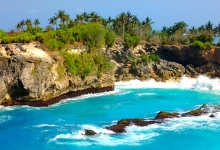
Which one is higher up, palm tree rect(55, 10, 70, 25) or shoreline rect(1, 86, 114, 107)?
palm tree rect(55, 10, 70, 25)

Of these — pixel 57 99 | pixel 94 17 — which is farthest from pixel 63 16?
pixel 57 99

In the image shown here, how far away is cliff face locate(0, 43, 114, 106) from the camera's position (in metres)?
38.8

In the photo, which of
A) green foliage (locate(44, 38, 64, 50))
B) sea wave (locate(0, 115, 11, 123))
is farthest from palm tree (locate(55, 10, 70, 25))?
sea wave (locate(0, 115, 11, 123))

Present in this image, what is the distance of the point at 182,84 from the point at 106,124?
1074 inches

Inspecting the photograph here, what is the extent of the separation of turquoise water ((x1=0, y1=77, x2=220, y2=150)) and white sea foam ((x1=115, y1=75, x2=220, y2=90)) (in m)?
7.81

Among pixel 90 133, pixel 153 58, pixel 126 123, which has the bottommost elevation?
pixel 90 133

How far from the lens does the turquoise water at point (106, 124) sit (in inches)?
1048

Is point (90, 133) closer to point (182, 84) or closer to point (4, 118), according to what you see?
point (4, 118)

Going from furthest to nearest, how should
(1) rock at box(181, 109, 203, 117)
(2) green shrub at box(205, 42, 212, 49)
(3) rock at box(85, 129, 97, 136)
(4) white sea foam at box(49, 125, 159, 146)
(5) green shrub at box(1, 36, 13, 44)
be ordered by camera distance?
(2) green shrub at box(205, 42, 212, 49), (5) green shrub at box(1, 36, 13, 44), (1) rock at box(181, 109, 203, 117), (3) rock at box(85, 129, 97, 136), (4) white sea foam at box(49, 125, 159, 146)

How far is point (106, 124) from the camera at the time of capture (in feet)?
104

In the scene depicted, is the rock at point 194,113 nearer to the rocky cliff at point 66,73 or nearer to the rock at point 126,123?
the rock at point 126,123

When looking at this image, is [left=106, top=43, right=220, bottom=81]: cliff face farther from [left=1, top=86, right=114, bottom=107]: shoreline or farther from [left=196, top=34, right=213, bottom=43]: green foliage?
[left=1, top=86, right=114, bottom=107]: shoreline

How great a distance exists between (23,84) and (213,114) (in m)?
22.0


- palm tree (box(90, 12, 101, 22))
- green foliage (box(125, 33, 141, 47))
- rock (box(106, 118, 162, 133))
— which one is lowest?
rock (box(106, 118, 162, 133))
